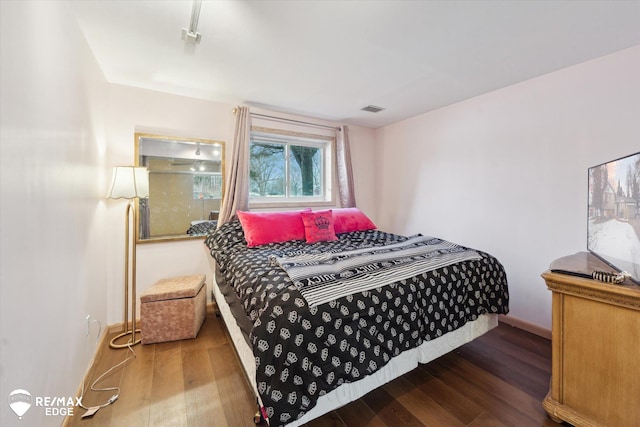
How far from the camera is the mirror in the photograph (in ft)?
8.21

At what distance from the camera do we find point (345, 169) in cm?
353

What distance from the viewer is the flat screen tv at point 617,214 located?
121 cm

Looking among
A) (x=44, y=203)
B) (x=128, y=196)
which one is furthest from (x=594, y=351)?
(x=128, y=196)

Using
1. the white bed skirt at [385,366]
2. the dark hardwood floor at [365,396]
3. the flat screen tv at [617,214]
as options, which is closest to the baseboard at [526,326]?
the dark hardwood floor at [365,396]

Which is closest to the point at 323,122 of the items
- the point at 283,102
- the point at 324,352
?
the point at 283,102

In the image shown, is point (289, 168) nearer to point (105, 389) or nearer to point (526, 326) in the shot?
point (105, 389)

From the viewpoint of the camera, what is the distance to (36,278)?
3.39ft

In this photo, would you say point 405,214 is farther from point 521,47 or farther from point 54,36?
point 54,36

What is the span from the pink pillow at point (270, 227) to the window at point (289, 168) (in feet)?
1.95

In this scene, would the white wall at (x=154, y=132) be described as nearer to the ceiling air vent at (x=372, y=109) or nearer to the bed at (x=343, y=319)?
the bed at (x=343, y=319)

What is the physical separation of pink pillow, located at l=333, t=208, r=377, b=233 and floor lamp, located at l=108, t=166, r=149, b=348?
6.23 feet

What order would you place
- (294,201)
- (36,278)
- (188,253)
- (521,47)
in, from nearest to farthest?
(36,278)
(521,47)
(188,253)
(294,201)

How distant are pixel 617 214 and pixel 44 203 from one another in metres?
2.80

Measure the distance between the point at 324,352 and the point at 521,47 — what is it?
2441 mm
